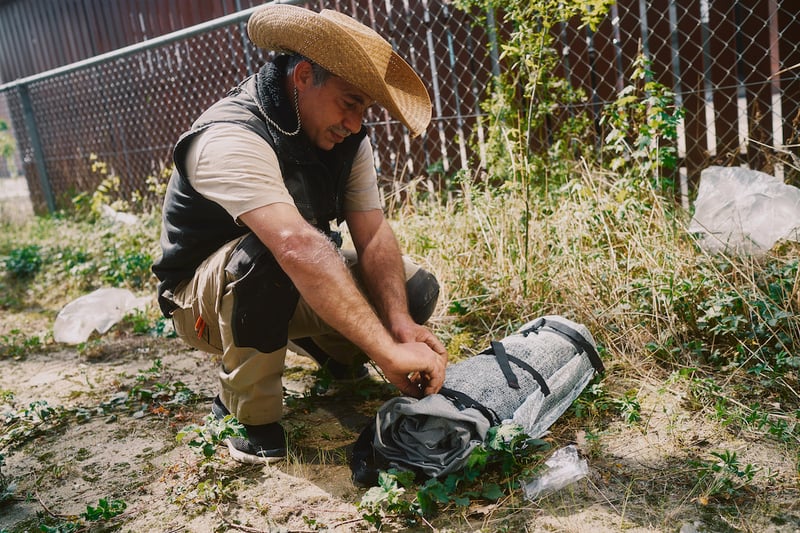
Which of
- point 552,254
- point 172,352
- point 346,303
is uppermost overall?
point 346,303

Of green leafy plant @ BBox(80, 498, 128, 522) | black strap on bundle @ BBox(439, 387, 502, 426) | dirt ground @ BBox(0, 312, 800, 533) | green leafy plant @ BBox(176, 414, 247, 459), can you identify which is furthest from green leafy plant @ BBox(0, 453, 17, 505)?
black strap on bundle @ BBox(439, 387, 502, 426)

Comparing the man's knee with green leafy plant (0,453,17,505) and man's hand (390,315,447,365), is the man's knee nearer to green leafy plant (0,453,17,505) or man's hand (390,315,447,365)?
man's hand (390,315,447,365)

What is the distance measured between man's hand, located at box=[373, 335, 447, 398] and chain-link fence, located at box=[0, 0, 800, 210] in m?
1.66

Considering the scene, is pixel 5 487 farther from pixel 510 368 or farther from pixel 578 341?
pixel 578 341

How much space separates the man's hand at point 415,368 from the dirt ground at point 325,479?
1.27ft

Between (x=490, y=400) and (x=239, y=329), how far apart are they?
918 millimetres

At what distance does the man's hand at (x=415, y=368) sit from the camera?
2.16 meters

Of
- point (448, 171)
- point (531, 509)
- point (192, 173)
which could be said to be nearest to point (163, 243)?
point (192, 173)

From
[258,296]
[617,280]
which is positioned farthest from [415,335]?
[617,280]

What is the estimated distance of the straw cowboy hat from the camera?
2.29 metres

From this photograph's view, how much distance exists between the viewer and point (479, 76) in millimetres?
5367

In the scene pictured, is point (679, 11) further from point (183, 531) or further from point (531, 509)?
point (183, 531)

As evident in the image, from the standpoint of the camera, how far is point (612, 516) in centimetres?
200

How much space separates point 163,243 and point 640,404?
201cm
